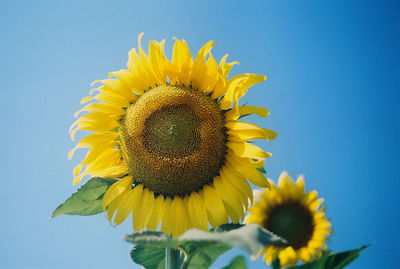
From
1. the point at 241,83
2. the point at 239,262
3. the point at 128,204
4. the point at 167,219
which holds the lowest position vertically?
the point at 239,262

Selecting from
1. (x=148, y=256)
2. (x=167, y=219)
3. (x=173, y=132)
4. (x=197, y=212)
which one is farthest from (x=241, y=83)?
(x=148, y=256)

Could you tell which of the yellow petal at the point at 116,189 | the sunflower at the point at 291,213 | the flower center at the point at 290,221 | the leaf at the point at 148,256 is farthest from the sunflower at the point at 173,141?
the flower center at the point at 290,221

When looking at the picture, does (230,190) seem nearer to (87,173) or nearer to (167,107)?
(167,107)

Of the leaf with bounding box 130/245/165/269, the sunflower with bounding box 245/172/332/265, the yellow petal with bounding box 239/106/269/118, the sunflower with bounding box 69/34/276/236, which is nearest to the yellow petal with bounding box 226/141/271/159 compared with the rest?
the sunflower with bounding box 69/34/276/236

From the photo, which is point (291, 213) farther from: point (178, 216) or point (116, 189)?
point (116, 189)

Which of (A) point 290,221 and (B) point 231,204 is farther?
(A) point 290,221

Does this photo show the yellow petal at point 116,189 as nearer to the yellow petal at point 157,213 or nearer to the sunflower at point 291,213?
the yellow petal at point 157,213

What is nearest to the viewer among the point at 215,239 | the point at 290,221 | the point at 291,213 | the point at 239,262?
the point at 215,239

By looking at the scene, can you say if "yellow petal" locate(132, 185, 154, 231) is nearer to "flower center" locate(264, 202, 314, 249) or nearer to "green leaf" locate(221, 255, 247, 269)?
"green leaf" locate(221, 255, 247, 269)
